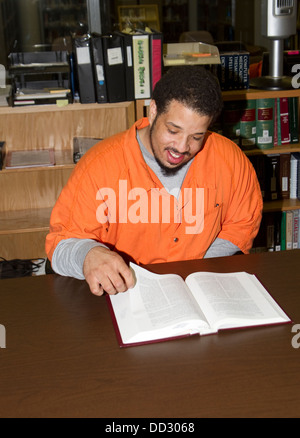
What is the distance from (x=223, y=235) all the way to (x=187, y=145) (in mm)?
393

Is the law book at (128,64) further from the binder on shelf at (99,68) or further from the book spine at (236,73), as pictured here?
the book spine at (236,73)

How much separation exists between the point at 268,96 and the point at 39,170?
1176mm

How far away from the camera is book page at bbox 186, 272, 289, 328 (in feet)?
3.75

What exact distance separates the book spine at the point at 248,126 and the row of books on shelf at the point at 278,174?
0.07 metres

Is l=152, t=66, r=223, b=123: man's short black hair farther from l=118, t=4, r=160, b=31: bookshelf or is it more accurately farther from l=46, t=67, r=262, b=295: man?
l=118, t=4, r=160, b=31: bookshelf

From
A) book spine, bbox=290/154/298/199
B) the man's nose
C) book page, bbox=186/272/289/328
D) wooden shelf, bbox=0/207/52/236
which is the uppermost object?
the man's nose

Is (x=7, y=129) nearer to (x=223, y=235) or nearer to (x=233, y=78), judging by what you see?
(x=233, y=78)

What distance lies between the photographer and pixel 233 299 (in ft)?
3.99

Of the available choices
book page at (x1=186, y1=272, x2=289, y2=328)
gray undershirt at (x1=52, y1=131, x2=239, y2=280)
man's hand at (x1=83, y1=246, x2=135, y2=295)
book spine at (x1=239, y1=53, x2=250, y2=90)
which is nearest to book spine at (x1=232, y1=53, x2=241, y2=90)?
book spine at (x1=239, y1=53, x2=250, y2=90)

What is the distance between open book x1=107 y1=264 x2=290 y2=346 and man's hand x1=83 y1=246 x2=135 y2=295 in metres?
0.03

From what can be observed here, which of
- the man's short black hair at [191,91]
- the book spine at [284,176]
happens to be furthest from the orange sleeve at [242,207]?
the book spine at [284,176]

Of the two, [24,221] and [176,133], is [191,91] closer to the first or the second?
[176,133]
